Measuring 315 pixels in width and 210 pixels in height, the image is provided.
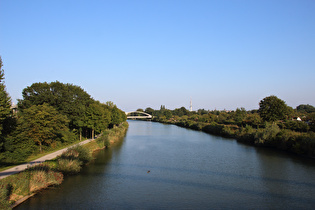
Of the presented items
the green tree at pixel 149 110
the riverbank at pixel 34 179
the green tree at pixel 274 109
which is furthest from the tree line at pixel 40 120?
the green tree at pixel 149 110

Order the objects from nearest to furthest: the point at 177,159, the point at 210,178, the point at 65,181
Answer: the point at 65,181
the point at 210,178
the point at 177,159

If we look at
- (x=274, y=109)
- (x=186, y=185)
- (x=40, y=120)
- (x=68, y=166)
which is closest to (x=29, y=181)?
(x=68, y=166)

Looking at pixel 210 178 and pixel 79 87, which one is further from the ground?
pixel 79 87

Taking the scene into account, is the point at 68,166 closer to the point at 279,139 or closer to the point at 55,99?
the point at 55,99

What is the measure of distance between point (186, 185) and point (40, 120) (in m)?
16.1

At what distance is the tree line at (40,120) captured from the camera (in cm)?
1847

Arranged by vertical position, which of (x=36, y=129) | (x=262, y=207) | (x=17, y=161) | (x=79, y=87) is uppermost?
(x=79, y=87)

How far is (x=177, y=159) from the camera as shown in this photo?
85.9 ft

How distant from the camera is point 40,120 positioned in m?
23.2

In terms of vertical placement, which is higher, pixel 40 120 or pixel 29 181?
pixel 40 120

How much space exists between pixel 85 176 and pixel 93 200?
212 inches

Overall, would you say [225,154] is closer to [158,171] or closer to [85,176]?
[158,171]

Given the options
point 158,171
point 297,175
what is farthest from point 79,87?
point 297,175

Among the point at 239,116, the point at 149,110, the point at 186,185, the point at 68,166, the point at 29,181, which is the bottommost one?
the point at 186,185
